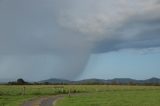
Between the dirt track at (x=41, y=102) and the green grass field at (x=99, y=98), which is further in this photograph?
the green grass field at (x=99, y=98)

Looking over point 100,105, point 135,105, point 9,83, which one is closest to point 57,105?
point 100,105

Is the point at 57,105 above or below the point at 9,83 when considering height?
below

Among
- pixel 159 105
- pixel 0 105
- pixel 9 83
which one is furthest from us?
pixel 9 83

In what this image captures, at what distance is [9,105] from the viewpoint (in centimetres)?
3847

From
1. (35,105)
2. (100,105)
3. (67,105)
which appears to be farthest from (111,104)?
(35,105)

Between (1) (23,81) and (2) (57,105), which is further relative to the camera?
(1) (23,81)

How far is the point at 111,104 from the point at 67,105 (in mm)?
4261

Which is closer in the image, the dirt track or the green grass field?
the dirt track

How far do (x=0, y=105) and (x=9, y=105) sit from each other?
1.23 m

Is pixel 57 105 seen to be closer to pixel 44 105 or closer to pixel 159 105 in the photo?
pixel 44 105

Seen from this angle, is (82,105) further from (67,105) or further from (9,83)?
(9,83)

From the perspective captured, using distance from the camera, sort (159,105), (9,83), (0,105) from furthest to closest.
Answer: (9,83) → (0,105) → (159,105)

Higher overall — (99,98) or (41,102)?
(99,98)

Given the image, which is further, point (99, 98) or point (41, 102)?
point (99, 98)
